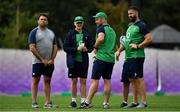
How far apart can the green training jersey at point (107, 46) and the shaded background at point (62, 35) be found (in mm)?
9571

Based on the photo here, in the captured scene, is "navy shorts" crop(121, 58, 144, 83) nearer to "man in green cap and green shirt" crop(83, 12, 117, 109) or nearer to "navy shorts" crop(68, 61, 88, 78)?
"man in green cap and green shirt" crop(83, 12, 117, 109)

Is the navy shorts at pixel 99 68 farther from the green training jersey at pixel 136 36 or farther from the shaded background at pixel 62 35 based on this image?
the shaded background at pixel 62 35

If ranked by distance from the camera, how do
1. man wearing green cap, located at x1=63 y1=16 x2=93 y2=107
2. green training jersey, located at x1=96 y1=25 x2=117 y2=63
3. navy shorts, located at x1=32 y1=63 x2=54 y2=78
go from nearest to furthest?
green training jersey, located at x1=96 y1=25 x2=117 y2=63
navy shorts, located at x1=32 y1=63 x2=54 y2=78
man wearing green cap, located at x1=63 y1=16 x2=93 y2=107

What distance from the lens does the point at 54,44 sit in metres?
17.2

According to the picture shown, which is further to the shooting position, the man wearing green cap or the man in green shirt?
the man wearing green cap

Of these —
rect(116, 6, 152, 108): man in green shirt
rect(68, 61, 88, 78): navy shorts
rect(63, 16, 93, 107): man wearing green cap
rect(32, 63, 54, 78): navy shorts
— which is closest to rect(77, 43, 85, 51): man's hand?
rect(63, 16, 93, 107): man wearing green cap

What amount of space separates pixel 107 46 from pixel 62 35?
1490 inches

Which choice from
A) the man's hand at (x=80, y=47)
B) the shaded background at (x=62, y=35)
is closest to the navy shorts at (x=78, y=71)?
the man's hand at (x=80, y=47)

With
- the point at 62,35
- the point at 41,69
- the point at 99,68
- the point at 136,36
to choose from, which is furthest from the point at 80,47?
the point at 62,35

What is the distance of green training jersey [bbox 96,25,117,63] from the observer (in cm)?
1677

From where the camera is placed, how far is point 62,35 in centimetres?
5459

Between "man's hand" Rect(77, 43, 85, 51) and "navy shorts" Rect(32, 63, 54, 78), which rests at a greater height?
"man's hand" Rect(77, 43, 85, 51)

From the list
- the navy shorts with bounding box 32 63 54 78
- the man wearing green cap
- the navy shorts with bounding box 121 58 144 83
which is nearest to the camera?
the navy shorts with bounding box 121 58 144 83

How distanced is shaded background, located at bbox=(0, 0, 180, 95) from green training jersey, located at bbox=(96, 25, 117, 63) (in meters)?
9.57
